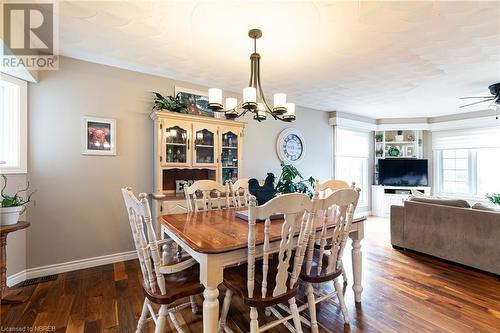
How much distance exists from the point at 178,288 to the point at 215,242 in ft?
1.24

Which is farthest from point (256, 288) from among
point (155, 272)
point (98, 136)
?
point (98, 136)

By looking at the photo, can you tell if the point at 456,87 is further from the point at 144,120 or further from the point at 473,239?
the point at 144,120

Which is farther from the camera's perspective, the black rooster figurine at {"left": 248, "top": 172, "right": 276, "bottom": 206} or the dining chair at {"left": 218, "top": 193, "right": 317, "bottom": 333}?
the black rooster figurine at {"left": 248, "top": 172, "right": 276, "bottom": 206}

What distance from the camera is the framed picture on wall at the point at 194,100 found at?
3.41 metres

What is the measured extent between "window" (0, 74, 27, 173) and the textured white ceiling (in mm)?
655

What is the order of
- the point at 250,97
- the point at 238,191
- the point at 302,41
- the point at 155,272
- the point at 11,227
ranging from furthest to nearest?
1. the point at 238,191
2. the point at 302,41
3. the point at 11,227
4. the point at 250,97
5. the point at 155,272

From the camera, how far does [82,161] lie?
2.78 meters

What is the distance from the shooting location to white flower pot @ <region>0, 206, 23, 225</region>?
2.05m

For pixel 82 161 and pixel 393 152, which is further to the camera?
pixel 393 152

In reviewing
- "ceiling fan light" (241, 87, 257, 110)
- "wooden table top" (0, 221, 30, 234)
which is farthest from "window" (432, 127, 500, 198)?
"wooden table top" (0, 221, 30, 234)

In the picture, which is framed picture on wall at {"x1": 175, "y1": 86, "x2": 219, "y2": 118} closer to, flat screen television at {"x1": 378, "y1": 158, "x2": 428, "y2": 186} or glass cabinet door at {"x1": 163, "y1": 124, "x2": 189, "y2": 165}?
glass cabinet door at {"x1": 163, "y1": 124, "x2": 189, "y2": 165}

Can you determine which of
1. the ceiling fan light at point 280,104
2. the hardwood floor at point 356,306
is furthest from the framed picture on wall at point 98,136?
the ceiling fan light at point 280,104

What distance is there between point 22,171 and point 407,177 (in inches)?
271

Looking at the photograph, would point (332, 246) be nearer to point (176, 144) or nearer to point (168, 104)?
point (176, 144)
